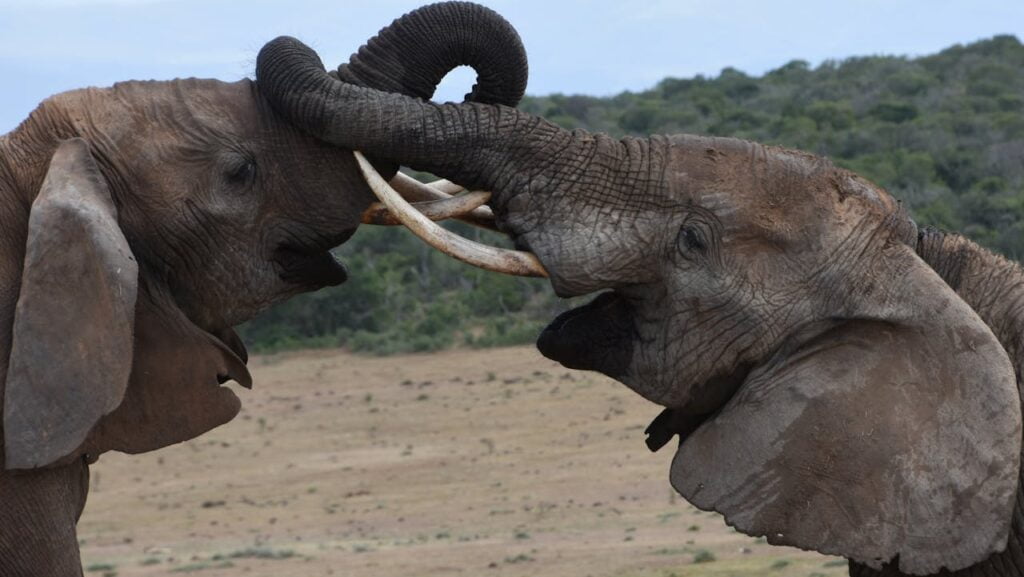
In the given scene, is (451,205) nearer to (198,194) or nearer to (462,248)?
(462,248)

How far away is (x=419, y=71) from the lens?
5996 mm

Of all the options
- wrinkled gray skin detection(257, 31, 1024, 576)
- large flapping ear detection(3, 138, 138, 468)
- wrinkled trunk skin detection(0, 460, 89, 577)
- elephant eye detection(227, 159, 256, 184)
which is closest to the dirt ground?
wrinkled gray skin detection(257, 31, 1024, 576)

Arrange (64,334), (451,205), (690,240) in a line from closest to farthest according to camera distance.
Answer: (64,334), (690,240), (451,205)

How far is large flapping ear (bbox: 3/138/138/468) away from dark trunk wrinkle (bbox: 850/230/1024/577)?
2.33 m

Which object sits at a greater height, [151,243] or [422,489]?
[151,243]

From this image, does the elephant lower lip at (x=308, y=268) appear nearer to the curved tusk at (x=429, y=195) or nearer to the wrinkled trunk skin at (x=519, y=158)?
the curved tusk at (x=429, y=195)

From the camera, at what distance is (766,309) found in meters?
5.67

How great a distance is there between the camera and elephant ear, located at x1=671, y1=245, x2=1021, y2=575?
17.3ft

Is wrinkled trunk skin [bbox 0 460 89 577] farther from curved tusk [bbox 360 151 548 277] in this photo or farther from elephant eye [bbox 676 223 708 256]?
elephant eye [bbox 676 223 708 256]

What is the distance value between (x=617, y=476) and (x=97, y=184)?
38.4 feet

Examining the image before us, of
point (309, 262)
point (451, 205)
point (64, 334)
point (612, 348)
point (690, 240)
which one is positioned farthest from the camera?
point (309, 262)

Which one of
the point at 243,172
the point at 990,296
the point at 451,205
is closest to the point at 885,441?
the point at 990,296

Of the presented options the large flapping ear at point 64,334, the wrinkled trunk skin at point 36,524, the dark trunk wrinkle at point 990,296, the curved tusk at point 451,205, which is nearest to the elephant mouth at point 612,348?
the curved tusk at point 451,205

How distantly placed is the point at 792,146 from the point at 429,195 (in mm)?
26247
